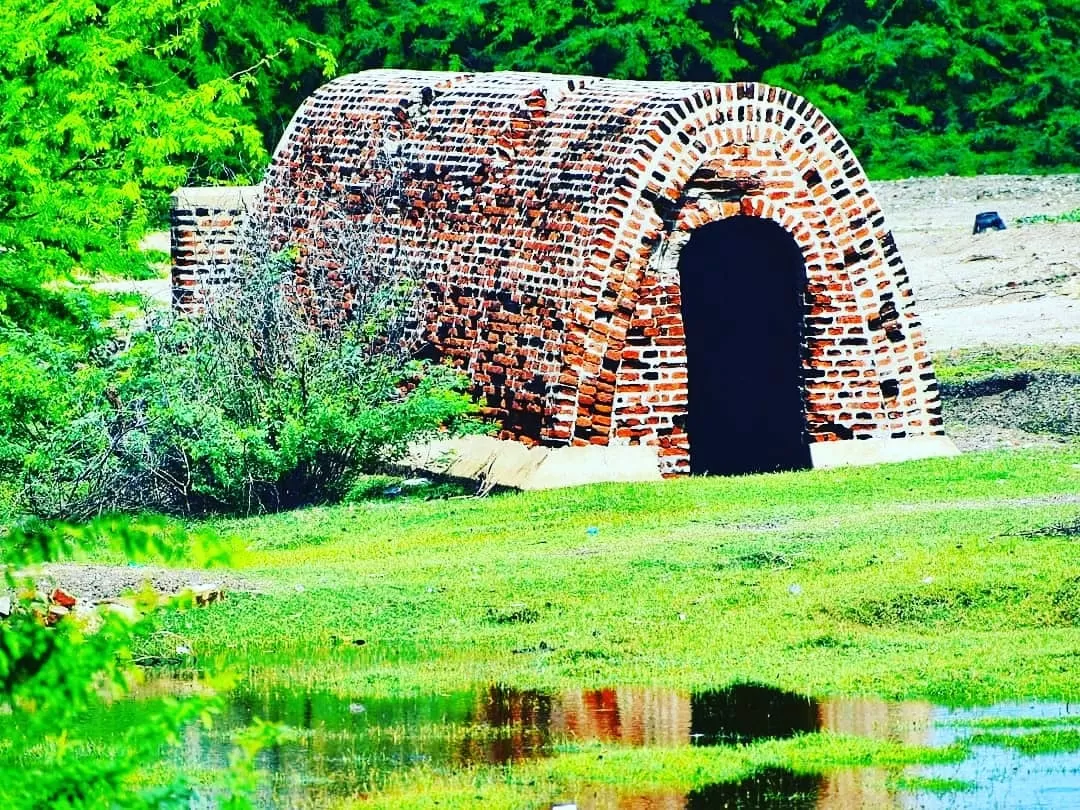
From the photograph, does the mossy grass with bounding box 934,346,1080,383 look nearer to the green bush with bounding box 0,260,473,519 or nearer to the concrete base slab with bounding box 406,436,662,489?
the concrete base slab with bounding box 406,436,662,489

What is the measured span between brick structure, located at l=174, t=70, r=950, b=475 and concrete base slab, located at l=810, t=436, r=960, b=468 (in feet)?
0.06

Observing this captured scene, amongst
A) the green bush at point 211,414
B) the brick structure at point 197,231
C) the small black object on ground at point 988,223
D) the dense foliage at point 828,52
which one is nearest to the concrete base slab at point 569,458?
the green bush at point 211,414

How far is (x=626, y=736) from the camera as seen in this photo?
11.4 meters

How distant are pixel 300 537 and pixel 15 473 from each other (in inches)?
120

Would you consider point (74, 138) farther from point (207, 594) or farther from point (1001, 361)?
point (1001, 361)

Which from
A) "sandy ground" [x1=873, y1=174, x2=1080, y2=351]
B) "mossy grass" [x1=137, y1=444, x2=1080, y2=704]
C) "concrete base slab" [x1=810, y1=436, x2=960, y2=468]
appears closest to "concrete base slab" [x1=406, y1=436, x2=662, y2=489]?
"mossy grass" [x1=137, y1=444, x2=1080, y2=704]

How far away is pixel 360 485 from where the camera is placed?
20.2 m

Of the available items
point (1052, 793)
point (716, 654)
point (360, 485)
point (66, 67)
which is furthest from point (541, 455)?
point (1052, 793)

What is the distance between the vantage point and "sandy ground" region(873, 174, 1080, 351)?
3005 cm

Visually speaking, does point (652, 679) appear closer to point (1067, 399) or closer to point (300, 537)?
point (300, 537)

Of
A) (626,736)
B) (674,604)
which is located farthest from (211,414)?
(626,736)

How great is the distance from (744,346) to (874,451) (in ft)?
6.21

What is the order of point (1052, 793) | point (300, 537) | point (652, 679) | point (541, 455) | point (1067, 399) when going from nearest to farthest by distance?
1. point (1052, 793)
2. point (652, 679)
3. point (300, 537)
4. point (541, 455)
5. point (1067, 399)

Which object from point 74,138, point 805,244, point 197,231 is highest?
point 74,138
